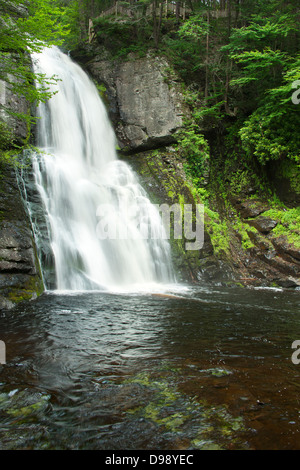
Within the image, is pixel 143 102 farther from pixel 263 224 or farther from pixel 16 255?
pixel 16 255

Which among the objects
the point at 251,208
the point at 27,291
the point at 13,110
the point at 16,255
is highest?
the point at 13,110

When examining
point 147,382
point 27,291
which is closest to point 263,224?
point 27,291

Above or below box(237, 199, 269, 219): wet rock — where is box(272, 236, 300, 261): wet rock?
below

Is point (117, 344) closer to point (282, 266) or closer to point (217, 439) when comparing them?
point (217, 439)

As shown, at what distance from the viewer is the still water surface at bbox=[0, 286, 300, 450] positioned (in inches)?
81.9

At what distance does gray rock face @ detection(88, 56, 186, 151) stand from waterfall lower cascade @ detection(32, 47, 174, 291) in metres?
0.86

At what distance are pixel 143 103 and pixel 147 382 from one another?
1464 cm

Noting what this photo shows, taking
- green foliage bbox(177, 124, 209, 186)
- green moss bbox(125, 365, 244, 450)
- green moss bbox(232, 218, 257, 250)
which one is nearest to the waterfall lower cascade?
green foliage bbox(177, 124, 209, 186)

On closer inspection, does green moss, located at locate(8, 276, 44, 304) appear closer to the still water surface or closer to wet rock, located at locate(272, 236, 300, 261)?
the still water surface

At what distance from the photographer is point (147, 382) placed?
284 cm

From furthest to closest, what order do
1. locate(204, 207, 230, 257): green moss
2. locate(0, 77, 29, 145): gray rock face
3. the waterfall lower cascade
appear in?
locate(204, 207, 230, 257): green moss, locate(0, 77, 29, 145): gray rock face, the waterfall lower cascade

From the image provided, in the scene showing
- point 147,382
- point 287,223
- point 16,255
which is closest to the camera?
point 147,382

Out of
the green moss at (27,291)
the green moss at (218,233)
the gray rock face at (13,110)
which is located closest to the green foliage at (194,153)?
the green moss at (218,233)

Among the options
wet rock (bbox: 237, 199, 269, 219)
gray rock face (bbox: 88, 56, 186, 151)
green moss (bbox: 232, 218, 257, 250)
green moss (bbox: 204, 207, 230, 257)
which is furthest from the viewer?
gray rock face (bbox: 88, 56, 186, 151)
